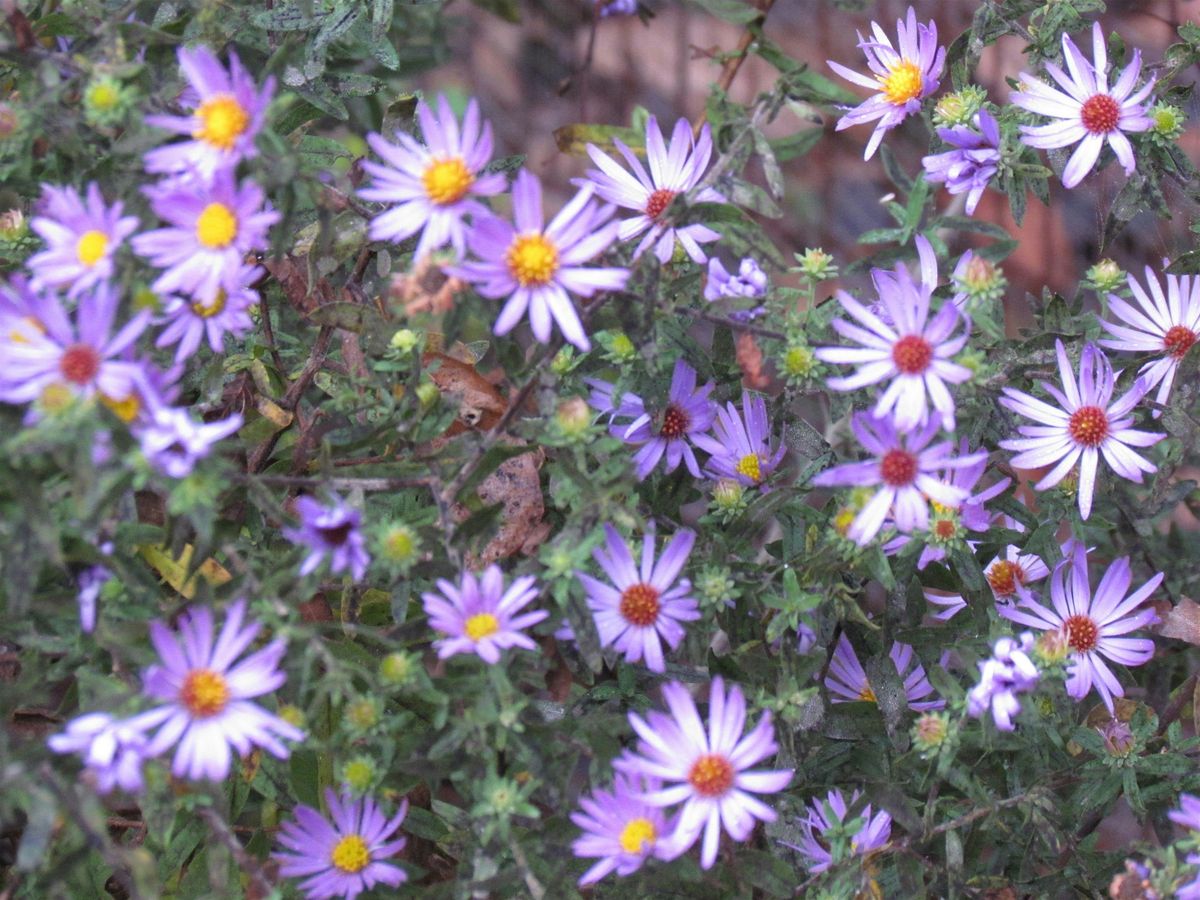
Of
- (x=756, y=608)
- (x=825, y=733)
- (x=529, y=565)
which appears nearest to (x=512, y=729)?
(x=529, y=565)

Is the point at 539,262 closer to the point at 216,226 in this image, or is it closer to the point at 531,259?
the point at 531,259

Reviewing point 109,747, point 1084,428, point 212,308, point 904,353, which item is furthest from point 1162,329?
point 109,747

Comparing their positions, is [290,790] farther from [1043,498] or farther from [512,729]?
[1043,498]

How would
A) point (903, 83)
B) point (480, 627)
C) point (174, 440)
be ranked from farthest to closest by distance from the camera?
point (903, 83)
point (480, 627)
point (174, 440)

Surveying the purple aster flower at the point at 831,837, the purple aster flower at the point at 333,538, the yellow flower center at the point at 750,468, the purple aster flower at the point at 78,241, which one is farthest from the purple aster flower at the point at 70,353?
the purple aster flower at the point at 831,837

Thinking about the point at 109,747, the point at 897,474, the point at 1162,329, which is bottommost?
the point at 109,747

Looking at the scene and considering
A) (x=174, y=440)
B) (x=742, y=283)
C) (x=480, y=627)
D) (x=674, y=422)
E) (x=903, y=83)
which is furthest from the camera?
(x=903, y=83)

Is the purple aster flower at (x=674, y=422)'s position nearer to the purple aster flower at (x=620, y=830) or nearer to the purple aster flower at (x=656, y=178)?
the purple aster flower at (x=656, y=178)
